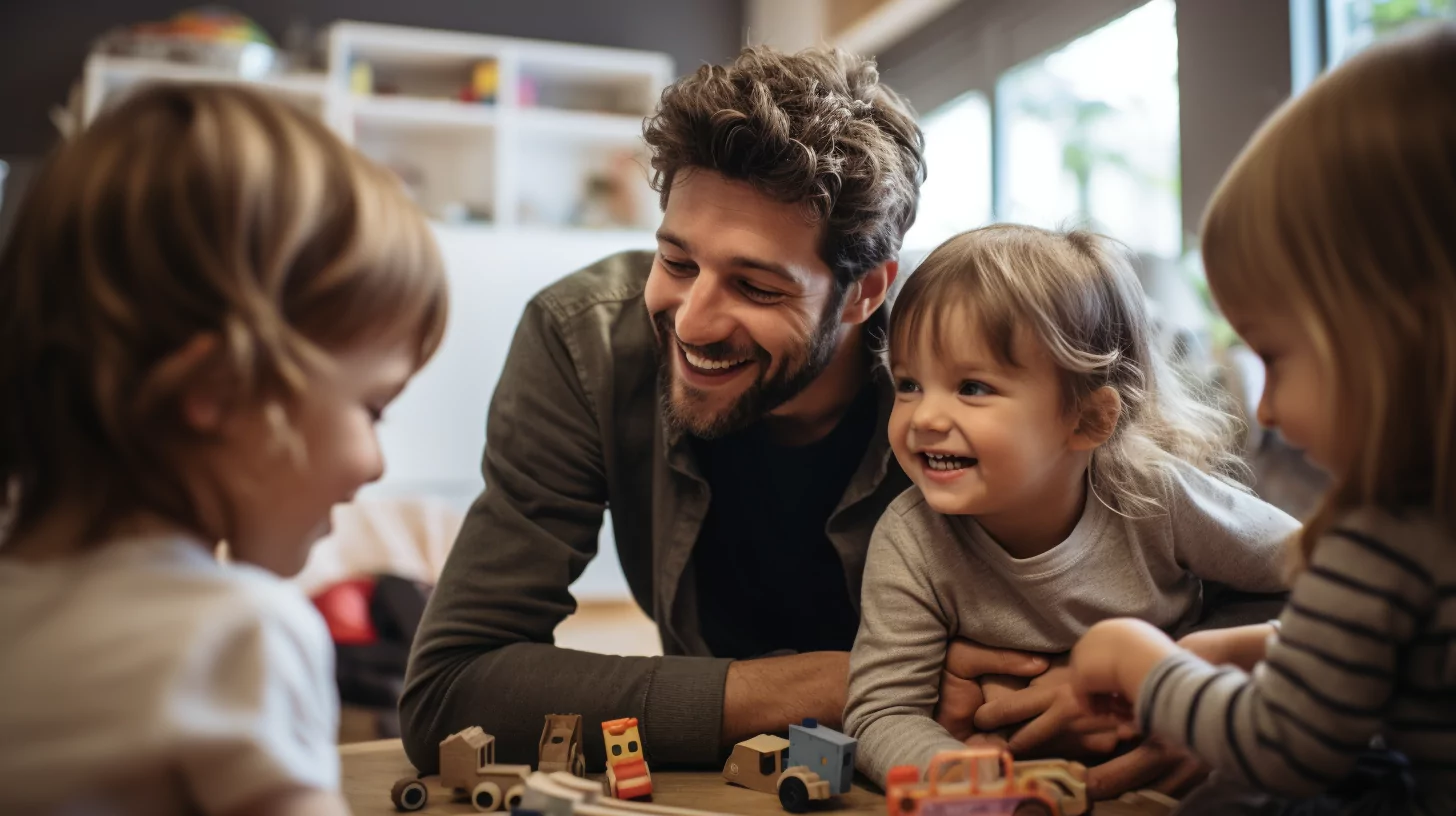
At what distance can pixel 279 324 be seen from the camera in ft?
2.23

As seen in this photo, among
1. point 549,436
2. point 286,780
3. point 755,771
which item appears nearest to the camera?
point 286,780

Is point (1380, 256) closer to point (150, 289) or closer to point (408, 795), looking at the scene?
point (150, 289)

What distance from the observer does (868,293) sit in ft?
4.88

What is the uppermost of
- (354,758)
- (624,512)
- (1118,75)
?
(1118,75)

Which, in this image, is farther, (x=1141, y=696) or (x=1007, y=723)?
(x=1007, y=723)

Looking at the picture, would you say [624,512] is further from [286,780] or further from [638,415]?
[286,780]

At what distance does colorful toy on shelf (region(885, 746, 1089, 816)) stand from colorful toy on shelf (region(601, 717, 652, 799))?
0.24m

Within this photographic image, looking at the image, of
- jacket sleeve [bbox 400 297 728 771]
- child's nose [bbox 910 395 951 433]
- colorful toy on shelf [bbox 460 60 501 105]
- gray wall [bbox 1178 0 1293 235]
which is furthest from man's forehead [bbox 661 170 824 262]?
colorful toy on shelf [bbox 460 60 501 105]

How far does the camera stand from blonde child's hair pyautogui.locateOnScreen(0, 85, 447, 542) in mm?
662

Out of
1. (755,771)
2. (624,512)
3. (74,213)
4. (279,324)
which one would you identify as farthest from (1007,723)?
(74,213)

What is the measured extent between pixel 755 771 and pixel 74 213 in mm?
692

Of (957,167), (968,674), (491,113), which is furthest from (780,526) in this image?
(491,113)

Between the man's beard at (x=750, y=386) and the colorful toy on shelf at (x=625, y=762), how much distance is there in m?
0.44

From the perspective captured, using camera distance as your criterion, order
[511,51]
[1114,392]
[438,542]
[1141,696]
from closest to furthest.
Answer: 1. [1141,696]
2. [1114,392]
3. [438,542]
4. [511,51]
